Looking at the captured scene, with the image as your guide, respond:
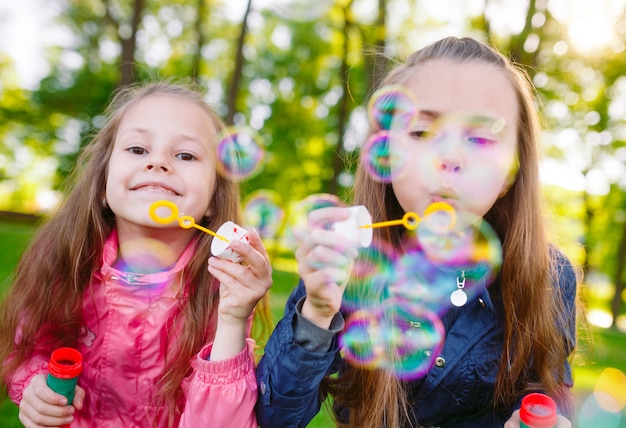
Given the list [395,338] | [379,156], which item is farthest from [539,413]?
[379,156]

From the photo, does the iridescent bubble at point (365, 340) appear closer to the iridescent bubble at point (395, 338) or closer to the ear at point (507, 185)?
the iridescent bubble at point (395, 338)

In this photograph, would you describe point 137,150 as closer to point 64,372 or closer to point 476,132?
point 64,372

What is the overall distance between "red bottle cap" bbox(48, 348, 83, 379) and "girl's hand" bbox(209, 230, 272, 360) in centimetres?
47

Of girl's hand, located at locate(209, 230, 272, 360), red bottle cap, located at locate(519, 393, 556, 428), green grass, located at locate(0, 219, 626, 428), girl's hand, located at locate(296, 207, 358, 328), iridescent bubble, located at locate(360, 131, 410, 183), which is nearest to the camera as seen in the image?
girl's hand, located at locate(296, 207, 358, 328)

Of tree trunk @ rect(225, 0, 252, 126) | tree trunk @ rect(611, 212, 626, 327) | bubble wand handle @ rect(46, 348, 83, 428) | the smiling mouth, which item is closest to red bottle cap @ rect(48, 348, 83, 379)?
bubble wand handle @ rect(46, 348, 83, 428)

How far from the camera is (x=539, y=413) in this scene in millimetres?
1373

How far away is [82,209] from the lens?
7.21 feet

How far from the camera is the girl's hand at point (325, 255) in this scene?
1228 mm

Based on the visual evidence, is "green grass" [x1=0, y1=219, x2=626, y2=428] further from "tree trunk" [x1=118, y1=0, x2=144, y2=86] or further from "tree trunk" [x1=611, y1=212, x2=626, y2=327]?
"tree trunk" [x1=611, y1=212, x2=626, y2=327]

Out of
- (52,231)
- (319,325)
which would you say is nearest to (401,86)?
(319,325)

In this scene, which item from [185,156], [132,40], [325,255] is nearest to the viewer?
[325,255]

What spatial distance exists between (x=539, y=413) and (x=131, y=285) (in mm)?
1412

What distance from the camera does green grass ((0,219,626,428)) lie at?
2.62 metres

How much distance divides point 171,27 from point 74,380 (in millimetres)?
16633
